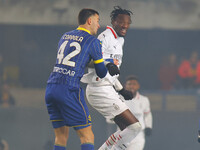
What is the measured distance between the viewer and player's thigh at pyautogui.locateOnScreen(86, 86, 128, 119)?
6461 mm

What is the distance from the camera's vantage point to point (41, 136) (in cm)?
1176

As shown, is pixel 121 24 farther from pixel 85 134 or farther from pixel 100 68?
pixel 85 134

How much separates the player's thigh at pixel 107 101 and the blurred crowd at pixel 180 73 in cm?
679

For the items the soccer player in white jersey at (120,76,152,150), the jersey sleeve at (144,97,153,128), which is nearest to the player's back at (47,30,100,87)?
the soccer player in white jersey at (120,76,152,150)

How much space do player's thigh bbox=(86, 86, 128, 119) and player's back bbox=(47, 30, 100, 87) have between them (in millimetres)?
858

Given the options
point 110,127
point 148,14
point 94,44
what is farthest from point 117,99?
point 148,14

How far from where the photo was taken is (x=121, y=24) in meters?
6.83

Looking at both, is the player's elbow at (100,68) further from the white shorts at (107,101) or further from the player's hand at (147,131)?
the player's hand at (147,131)

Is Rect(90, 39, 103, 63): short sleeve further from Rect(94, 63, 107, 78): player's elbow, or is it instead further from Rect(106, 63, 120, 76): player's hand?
Rect(106, 63, 120, 76): player's hand

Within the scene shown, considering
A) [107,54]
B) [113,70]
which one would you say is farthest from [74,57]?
[107,54]

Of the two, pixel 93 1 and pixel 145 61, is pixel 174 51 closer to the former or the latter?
pixel 145 61

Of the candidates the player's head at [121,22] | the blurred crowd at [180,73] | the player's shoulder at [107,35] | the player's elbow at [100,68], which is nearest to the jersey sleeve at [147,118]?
the blurred crowd at [180,73]

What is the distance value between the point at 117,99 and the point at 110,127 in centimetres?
467

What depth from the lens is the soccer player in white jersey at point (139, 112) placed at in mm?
9742
